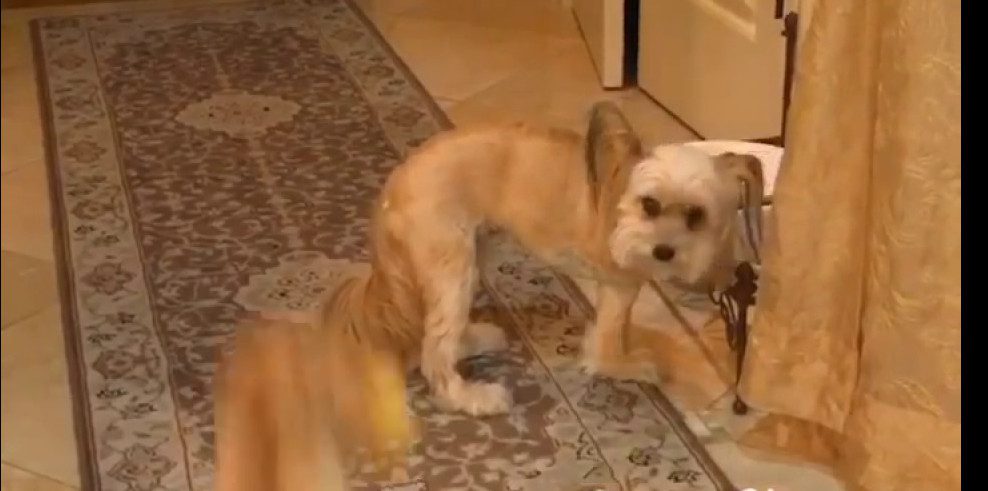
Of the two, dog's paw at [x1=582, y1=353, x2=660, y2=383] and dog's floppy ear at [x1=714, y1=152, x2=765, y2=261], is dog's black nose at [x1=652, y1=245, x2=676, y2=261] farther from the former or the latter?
dog's paw at [x1=582, y1=353, x2=660, y2=383]

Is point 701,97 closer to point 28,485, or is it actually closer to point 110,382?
point 110,382

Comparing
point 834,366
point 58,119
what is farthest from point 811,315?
point 58,119

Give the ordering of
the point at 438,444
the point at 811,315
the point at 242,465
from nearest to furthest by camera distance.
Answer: the point at 242,465 → the point at 811,315 → the point at 438,444

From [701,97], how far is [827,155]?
1218mm

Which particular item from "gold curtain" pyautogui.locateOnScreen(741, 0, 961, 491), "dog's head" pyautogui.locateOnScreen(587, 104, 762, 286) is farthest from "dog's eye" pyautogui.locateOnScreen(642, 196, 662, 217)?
"gold curtain" pyautogui.locateOnScreen(741, 0, 961, 491)

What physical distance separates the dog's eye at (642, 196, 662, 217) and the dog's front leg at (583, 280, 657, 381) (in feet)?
0.67

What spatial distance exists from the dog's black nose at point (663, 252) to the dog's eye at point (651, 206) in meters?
0.04

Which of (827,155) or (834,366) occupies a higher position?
(827,155)

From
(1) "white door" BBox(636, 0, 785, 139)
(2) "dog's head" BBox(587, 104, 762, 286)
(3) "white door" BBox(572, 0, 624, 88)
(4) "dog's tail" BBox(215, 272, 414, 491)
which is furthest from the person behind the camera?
(3) "white door" BBox(572, 0, 624, 88)

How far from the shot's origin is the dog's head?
5.13ft

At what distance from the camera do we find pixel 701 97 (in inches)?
106

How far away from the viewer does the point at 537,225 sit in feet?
5.52

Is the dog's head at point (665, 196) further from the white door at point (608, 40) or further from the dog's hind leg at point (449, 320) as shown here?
the white door at point (608, 40)
